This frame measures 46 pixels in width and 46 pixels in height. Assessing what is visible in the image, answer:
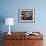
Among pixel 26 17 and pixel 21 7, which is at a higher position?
pixel 21 7

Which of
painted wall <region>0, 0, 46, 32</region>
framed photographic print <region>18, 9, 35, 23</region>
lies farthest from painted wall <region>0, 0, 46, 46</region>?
framed photographic print <region>18, 9, 35, 23</region>

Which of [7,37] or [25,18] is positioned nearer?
[7,37]

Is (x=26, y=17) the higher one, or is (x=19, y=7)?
(x=19, y=7)

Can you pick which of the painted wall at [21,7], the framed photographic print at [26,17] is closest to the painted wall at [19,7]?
the painted wall at [21,7]

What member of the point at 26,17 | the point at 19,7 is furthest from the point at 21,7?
the point at 26,17

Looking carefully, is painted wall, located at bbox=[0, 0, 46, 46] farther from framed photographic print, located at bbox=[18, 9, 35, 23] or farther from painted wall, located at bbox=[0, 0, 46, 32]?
framed photographic print, located at bbox=[18, 9, 35, 23]

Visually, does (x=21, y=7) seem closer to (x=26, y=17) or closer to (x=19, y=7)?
(x=19, y=7)

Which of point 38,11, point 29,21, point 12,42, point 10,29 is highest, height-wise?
point 38,11

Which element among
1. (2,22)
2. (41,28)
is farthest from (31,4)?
(2,22)

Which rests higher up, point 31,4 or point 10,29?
point 31,4

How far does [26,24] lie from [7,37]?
922 millimetres

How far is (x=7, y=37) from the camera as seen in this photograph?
4.05m

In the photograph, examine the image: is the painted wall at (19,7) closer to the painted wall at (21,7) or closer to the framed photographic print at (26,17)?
the painted wall at (21,7)

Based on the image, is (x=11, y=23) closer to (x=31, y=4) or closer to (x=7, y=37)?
(x=7, y=37)
